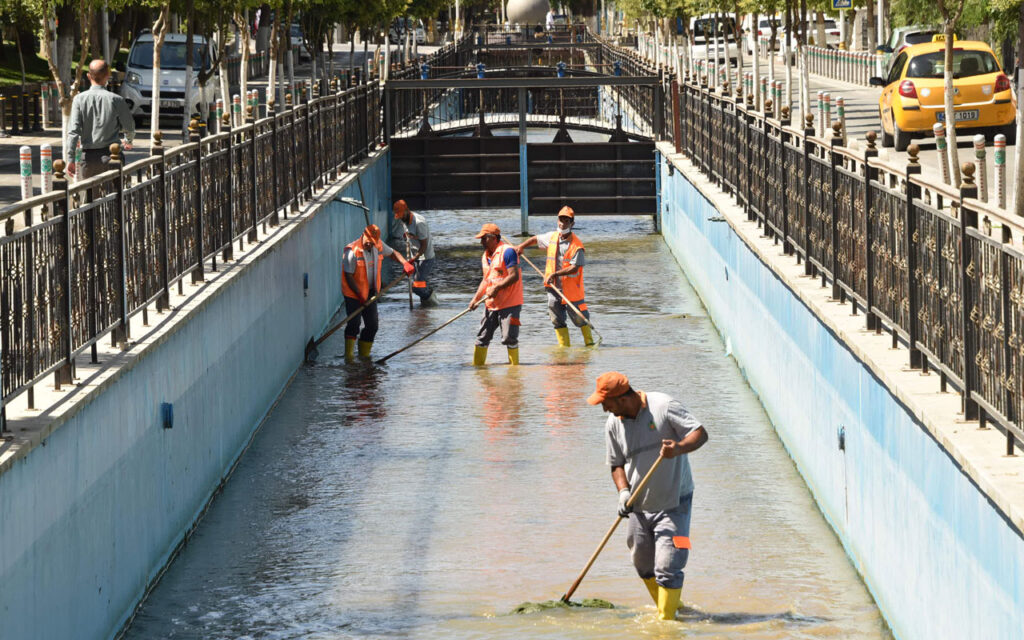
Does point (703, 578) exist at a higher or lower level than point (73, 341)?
lower

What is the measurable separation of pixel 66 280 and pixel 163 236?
116 inches

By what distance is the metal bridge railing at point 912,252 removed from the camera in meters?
7.72

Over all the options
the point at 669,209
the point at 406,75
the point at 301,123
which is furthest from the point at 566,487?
the point at 406,75

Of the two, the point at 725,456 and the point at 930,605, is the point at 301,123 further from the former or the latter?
the point at 930,605

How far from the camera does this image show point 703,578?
10.7 metres

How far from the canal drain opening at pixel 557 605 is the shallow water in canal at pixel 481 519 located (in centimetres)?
6

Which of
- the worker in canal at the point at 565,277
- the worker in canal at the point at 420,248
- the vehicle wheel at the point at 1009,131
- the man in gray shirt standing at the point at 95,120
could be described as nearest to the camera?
the man in gray shirt standing at the point at 95,120

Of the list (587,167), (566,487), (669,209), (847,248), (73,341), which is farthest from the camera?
(587,167)

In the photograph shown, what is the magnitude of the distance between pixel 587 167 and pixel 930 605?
23.7 meters

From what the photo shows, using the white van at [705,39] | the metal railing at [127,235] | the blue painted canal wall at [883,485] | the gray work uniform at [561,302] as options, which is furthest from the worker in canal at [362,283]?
the white van at [705,39]

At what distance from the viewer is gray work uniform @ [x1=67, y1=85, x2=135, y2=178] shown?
49.8 feet

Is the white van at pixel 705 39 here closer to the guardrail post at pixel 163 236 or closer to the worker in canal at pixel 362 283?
the worker in canal at pixel 362 283

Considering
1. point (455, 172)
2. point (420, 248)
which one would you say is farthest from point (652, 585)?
point (455, 172)

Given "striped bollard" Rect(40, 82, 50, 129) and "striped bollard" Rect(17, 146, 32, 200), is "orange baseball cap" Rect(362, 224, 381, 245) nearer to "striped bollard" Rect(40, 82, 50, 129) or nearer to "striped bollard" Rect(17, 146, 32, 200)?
"striped bollard" Rect(17, 146, 32, 200)
